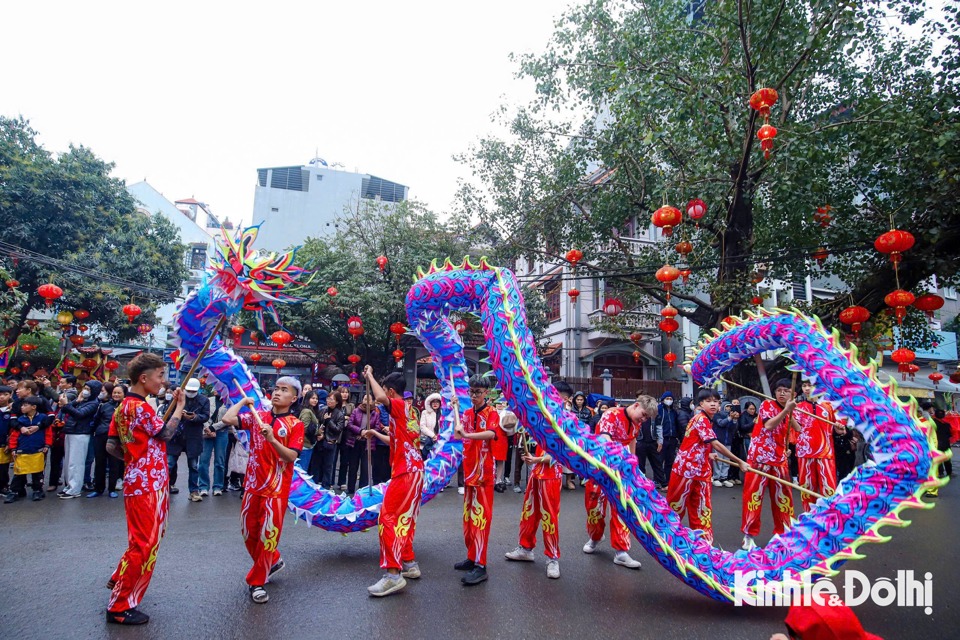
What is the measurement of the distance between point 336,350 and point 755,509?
15.6 m

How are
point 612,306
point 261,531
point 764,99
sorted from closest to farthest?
point 261,531 < point 764,99 < point 612,306

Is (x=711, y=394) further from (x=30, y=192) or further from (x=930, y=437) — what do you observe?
(x=30, y=192)

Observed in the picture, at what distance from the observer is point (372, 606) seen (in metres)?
3.99

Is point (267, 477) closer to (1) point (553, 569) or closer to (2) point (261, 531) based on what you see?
(2) point (261, 531)

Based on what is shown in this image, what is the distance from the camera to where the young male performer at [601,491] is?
17.3ft

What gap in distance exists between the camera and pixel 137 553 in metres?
3.60

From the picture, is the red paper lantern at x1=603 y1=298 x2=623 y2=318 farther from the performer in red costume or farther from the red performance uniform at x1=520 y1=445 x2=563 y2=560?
the performer in red costume

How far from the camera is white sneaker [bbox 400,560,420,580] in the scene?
461 cm

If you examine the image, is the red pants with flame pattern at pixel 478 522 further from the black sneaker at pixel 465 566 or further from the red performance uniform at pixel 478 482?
the black sneaker at pixel 465 566

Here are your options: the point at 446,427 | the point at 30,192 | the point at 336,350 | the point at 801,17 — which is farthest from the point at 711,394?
the point at 30,192

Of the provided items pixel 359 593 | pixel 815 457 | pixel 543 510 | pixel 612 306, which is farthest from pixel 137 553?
pixel 612 306

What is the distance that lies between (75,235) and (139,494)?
1677 cm

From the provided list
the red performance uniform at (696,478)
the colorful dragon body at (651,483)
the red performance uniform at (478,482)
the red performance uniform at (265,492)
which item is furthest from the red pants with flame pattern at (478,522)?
the red performance uniform at (696,478)

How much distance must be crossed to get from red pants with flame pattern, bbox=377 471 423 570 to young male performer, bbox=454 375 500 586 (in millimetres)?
508
